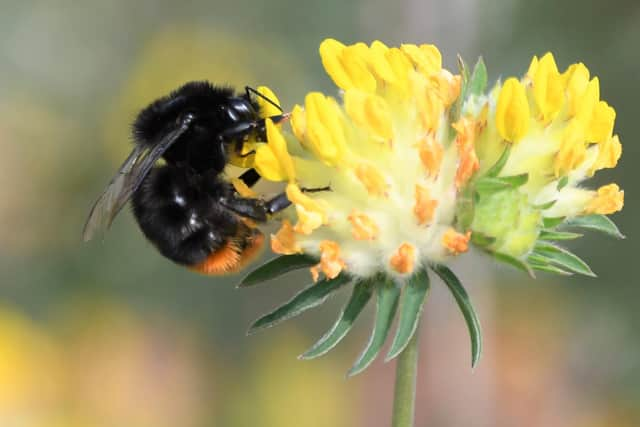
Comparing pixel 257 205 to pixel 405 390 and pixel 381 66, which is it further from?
pixel 405 390

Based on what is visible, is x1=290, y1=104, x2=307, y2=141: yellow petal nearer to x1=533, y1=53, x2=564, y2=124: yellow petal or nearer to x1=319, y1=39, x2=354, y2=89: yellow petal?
x1=319, y1=39, x2=354, y2=89: yellow petal

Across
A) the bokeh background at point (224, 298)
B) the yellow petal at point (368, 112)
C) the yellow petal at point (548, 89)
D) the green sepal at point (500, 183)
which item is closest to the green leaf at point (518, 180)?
the green sepal at point (500, 183)

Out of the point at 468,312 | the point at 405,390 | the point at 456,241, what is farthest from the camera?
the point at 456,241

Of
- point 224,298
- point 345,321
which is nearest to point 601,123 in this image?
point 345,321

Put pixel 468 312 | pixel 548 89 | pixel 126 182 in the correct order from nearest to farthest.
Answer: pixel 468 312 → pixel 548 89 → pixel 126 182

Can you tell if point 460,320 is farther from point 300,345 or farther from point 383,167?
point 383,167

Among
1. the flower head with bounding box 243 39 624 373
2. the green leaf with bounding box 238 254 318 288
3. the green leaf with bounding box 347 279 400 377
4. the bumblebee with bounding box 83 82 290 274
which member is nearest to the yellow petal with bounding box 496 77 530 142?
the flower head with bounding box 243 39 624 373

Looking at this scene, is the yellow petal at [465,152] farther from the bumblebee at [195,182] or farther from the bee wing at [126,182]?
the bee wing at [126,182]
